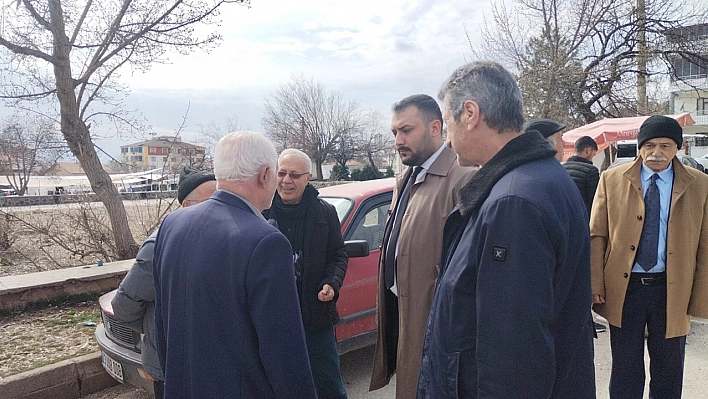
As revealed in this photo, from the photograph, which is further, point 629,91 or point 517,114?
point 629,91

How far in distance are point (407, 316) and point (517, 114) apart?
3.81ft

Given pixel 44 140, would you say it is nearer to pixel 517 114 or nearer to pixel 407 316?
pixel 407 316

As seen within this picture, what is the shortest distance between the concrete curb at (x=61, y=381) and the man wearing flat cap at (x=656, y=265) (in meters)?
3.91

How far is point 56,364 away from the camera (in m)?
3.78

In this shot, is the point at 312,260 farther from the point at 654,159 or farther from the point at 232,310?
the point at 654,159

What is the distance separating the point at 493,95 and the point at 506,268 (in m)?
0.58

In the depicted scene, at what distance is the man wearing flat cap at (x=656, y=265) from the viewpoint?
2811 millimetres

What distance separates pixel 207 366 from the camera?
1612 mm

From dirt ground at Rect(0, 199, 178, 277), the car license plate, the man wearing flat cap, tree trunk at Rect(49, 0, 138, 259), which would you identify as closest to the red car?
the car license plate

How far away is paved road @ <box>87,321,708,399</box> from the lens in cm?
383

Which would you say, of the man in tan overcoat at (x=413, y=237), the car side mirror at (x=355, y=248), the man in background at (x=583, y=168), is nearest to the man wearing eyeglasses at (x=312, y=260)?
the car side mirror at (x=355, y=248)

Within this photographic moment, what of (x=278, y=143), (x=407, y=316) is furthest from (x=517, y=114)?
(x=278, y=143)

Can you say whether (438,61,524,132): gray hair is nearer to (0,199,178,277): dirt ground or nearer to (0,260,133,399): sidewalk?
(0,260,133,399): sidewalk

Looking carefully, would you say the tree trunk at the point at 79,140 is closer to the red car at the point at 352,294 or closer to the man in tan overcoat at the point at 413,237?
the red car at the point at 352,294
